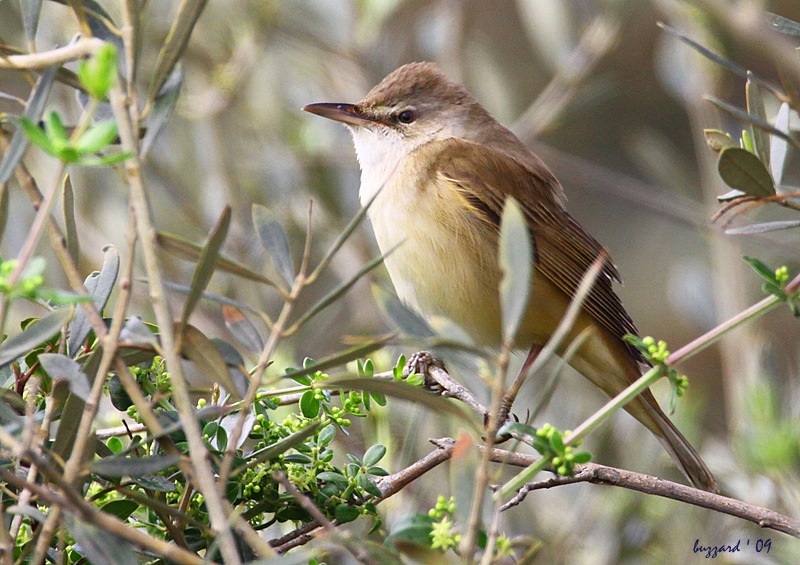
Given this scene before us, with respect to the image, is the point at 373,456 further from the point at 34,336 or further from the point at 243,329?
the point at 34,336

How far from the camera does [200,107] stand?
167 inches

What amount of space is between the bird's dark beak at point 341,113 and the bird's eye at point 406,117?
112 mm

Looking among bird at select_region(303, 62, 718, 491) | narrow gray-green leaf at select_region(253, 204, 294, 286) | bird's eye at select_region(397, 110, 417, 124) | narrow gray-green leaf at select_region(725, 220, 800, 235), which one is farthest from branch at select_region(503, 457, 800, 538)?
bird's eye at select_region(397, 110, 417, 124)

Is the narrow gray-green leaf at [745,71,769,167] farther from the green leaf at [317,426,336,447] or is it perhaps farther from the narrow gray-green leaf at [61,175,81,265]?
the narrow gray-green leaf at [61,175,81,265]

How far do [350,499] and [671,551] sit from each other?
2.04 meters

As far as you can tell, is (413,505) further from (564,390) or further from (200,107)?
(200,107)

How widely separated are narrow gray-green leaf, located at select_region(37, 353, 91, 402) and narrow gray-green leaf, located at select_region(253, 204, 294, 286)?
276 mm

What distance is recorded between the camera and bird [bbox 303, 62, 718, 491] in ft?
10.3

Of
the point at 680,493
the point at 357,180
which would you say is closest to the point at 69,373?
the point at 680,493

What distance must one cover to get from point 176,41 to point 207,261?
30 cm

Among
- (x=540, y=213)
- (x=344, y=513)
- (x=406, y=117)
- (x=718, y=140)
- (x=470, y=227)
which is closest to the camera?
(x=344, y=513)

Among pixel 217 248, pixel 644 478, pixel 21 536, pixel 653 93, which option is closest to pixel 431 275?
pixel 644 478

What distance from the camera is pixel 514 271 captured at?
40.0 inches

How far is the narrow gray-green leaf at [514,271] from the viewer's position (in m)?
0.98
